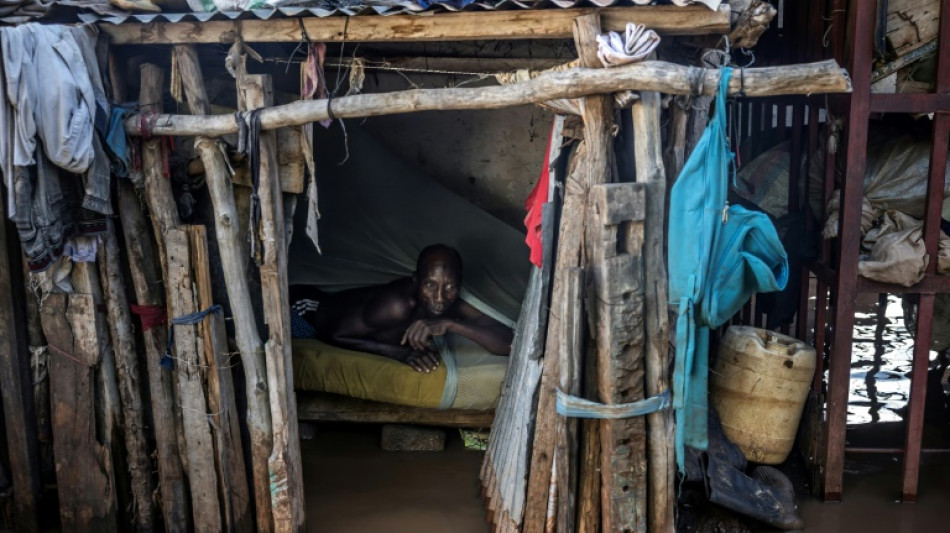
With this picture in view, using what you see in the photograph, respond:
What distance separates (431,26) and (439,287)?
239 cm

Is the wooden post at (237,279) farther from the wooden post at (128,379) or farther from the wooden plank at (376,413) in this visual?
the wooden plank at (376,413)

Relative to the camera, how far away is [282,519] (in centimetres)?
528

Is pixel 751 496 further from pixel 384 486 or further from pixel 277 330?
pixel 277 330

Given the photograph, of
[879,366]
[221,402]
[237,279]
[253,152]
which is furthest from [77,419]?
[879,366]

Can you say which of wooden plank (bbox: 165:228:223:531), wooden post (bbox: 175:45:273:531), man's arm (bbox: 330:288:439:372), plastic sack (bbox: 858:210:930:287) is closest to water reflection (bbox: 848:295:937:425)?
plastic sack (bbox: 858:210:930:287)

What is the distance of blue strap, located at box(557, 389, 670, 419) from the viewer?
15.1 feet

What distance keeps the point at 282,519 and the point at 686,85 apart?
321cm

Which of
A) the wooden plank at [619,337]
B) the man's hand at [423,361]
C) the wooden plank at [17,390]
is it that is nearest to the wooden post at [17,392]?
the wooden plank at [17,390]

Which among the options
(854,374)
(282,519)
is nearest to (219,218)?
(282,519)

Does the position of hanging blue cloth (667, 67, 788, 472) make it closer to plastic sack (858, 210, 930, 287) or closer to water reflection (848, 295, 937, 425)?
plastic sack (858, 210, 930, 287)

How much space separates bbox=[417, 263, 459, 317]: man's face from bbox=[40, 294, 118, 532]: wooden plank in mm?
2334

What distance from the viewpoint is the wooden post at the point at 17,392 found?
5305mm

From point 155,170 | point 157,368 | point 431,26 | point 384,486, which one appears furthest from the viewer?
point 384,486

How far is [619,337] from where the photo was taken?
4.60 m
